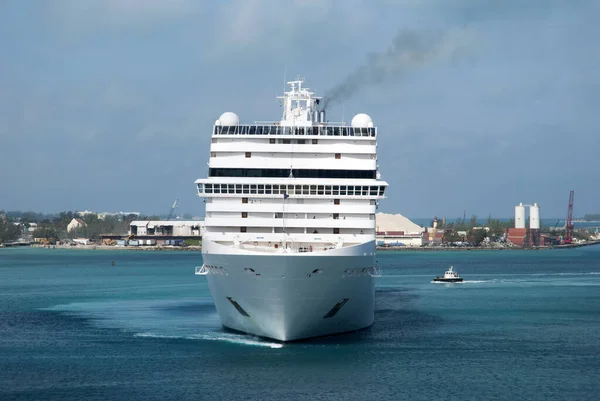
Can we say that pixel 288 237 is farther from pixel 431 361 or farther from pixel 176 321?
pixel 176 321

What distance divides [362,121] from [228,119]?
769 centimetres

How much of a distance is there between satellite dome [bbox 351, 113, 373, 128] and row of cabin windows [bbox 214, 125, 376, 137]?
1385 millimetres

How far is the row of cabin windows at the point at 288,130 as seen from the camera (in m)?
51.1

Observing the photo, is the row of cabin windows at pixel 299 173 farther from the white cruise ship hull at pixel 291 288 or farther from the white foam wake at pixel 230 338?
the white foam wake at pixel 230 338

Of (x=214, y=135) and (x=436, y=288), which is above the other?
(x=214, y=135)

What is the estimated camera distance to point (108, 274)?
373 feet

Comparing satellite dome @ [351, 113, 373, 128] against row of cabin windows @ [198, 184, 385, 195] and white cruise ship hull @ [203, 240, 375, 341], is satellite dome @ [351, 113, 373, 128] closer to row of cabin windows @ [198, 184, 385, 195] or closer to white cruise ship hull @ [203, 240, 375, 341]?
row of cabin windows @ [198, 184, 385, 195]

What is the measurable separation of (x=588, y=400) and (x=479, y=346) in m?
11.9

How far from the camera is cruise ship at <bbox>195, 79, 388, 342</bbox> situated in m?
44.5

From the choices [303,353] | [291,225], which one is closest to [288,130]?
[291,225]

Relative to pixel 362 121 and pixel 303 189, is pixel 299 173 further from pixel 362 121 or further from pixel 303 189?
pixel 362 121

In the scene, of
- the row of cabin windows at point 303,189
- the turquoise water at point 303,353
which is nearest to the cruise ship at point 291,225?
the row of cabin windows at point 303,189

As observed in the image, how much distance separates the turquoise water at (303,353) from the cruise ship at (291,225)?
1.71 meters

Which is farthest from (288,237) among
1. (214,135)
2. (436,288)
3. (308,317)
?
(436,288)
